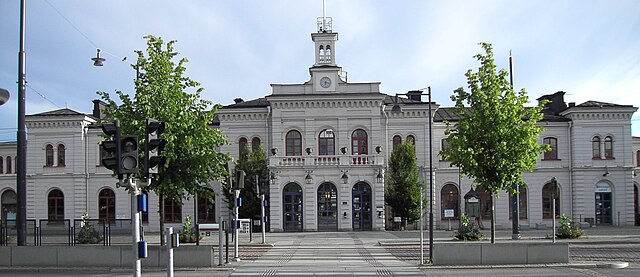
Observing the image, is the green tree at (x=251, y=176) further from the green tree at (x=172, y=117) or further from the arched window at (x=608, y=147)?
the arched window at (x=608, y=147)

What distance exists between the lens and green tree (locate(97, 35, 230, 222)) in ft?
79.7

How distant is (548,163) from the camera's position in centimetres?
5047

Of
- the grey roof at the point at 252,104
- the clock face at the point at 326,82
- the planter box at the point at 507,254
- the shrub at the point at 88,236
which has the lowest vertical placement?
the planter box at the point at 507,254

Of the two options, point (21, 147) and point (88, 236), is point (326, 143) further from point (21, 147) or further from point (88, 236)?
point (21, 147)

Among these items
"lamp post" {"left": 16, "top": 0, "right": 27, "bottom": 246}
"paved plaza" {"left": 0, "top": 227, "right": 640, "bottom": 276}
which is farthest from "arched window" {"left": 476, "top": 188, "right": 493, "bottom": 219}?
"lamp post" {"left": 16, "top": 0, "right": 27, "bottom": 246}

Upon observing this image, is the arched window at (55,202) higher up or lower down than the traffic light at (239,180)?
lower down

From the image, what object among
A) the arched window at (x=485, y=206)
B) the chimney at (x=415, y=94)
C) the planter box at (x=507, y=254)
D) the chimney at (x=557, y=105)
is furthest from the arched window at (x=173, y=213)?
the planter box at (x=507, y=254)

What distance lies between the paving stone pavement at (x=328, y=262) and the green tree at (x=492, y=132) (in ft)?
16.0

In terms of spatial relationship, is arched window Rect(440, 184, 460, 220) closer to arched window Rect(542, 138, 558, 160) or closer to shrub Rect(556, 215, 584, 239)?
arched window Rect(542, 138, 558, 160)

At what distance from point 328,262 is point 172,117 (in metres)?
7.57

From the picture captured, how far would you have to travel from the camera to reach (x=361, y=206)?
46.5m

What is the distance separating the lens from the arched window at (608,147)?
49716 mm

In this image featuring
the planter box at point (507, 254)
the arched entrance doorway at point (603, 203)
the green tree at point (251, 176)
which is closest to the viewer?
the planter box at point (507, 254)

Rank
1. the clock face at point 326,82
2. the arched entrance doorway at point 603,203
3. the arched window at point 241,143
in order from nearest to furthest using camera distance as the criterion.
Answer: the clock face at point 326,82 < the arched entrance doorway at point 603,203 < the arched window at point 241,143
